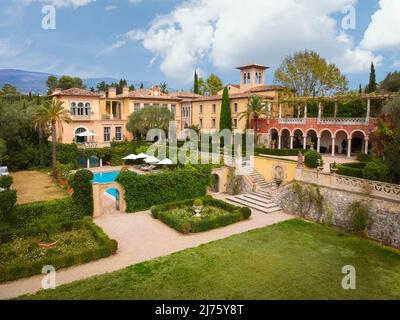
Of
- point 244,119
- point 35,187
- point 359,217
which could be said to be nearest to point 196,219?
point 359,217

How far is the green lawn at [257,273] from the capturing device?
11445mm

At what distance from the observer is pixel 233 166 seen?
2789 centimetres

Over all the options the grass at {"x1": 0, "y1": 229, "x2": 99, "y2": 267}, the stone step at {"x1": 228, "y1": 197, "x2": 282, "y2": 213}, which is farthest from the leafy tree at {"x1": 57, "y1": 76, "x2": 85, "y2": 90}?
the grass at {"x1": 0, "y1": 229, "x2": 99, "y2": 267}

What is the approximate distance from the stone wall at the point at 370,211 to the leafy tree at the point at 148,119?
23.8m

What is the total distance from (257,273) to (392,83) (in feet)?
120

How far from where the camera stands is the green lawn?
1145cm

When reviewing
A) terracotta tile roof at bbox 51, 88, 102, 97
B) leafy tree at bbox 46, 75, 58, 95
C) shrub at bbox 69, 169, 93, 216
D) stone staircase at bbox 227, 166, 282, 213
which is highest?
leafy tree at bbox 46, 75, 58, 95

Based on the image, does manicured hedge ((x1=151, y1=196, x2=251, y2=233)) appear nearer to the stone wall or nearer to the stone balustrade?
the stone wall

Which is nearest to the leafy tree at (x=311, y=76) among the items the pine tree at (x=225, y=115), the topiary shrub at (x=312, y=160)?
the pine tree at (x=225, y=115)

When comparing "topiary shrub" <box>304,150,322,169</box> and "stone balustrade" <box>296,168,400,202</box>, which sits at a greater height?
"topiary shrub" <box>304,150,322,169</box>

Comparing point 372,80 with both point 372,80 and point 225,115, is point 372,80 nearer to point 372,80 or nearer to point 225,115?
point 372,80

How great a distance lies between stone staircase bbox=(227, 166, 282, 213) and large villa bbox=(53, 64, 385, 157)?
12336mm

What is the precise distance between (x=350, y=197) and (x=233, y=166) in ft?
37.0
